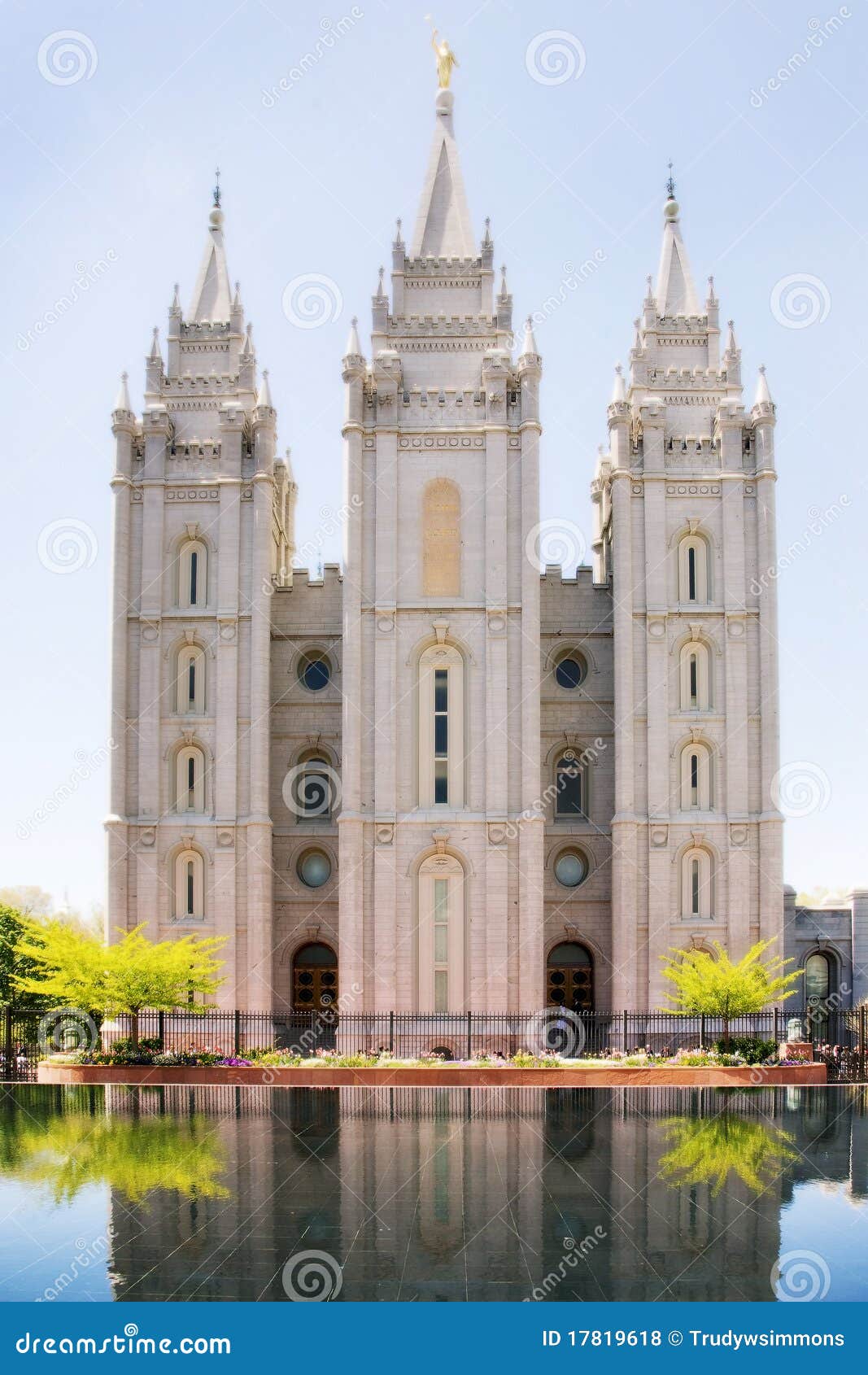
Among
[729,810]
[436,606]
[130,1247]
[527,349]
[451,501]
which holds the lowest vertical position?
[130,1247]

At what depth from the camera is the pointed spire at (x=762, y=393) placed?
3884 centimetres

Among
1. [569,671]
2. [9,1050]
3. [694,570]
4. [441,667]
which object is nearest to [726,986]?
[441,667]

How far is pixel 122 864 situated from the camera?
122 ft

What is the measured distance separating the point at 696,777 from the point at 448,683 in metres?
7.70

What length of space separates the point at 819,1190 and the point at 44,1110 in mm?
14430

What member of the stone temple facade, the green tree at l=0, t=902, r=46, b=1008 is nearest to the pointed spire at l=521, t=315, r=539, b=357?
the stone temple facade

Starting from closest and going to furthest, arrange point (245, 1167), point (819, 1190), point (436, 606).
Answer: point (819, 1190) < point (245, 1167) < point (436, 606)

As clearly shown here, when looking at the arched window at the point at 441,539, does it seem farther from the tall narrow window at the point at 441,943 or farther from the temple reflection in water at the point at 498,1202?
the temple reflection in water at the point at 498,1202

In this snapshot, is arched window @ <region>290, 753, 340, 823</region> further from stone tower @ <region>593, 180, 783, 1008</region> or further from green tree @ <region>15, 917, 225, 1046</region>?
stone tower @ <region>593, 180, 783, 1008</region>

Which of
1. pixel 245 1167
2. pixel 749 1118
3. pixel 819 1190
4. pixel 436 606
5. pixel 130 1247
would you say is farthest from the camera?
pixel 436 606

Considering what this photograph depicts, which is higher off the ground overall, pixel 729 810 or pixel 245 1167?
pixel 729 810

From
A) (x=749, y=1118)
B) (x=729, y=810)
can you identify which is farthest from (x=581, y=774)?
(x=749, y=1118)

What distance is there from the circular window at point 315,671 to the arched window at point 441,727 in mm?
4575

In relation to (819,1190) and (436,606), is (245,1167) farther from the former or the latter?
(436,606)
